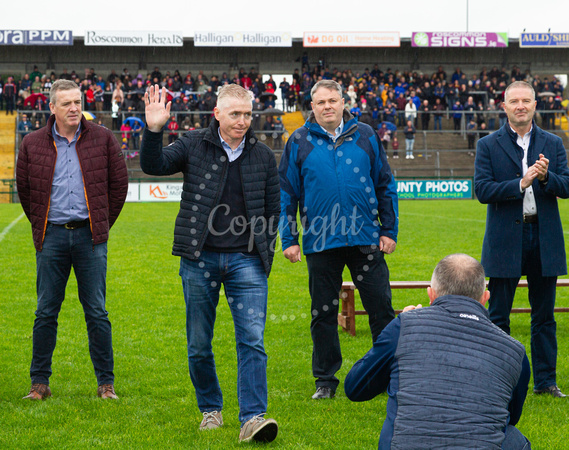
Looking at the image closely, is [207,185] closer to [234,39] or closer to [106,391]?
[106,391]

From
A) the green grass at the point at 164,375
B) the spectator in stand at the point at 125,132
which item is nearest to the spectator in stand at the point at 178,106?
the spectator in stand at the point at 125,132

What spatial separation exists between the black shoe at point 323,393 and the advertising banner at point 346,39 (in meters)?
38.4

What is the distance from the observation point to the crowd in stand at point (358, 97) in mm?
33406

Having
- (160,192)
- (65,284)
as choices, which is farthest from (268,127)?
(65,284)

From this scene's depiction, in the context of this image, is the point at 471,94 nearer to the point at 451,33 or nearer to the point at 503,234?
the point at 451,33

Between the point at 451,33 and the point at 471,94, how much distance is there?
7.59 meters

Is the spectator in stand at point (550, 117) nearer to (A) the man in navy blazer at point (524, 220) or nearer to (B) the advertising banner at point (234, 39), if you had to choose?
(B) the advertising banner at point (234, 39)

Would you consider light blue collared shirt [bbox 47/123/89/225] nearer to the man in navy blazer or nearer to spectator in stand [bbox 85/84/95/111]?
the man in navy blazer

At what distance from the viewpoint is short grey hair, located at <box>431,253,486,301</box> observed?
2.96 meters

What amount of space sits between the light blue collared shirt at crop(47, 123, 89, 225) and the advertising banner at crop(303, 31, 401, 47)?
3819 cm

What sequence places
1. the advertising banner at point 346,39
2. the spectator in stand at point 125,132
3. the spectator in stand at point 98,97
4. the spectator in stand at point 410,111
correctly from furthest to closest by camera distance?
the advertising banner at point 346,39
the spectator in stand at point 410,111
the spectator in stand at point 98,97
the spectator in stand at point 125,132

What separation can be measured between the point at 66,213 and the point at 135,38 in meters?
38.4

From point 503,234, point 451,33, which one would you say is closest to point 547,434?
point 503,234

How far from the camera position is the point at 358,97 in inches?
1458
